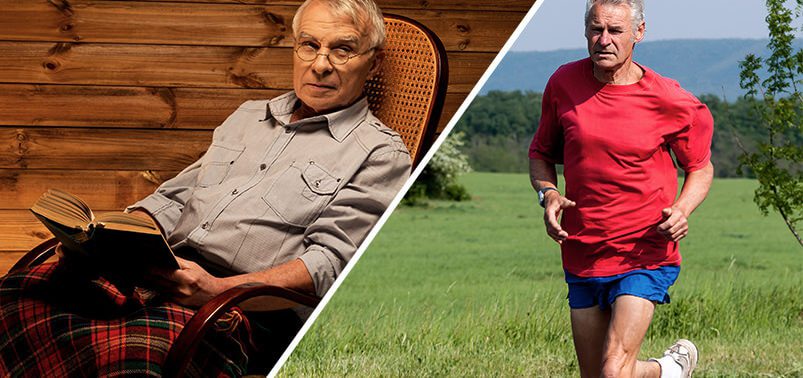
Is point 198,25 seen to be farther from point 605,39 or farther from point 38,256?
point 605,39

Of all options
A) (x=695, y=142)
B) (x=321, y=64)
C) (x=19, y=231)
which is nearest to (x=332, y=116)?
(x=321, y=64)

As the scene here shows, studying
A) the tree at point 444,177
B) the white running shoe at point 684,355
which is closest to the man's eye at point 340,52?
the white running shoe at point 684,355

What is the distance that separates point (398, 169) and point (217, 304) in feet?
2.12

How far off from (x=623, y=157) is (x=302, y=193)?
0.74m

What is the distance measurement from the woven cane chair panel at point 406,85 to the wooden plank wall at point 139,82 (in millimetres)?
670

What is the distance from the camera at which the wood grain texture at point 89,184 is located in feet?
11.9

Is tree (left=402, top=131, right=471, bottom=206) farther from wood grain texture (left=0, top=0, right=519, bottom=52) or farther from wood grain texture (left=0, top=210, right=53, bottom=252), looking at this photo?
wood grain texture (left=0, top=210, right=53, bottom=252)

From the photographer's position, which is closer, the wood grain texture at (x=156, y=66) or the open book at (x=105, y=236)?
the open book at (x=105, y=236)

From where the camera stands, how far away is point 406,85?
9.50 feet

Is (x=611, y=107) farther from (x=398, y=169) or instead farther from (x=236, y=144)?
(x=236, y=144)

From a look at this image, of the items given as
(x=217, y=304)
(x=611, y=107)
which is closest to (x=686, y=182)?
(x=611, y=107)

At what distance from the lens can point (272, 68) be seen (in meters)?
3.63

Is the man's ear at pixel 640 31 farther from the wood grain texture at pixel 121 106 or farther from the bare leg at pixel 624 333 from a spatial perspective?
the wood grain texture at pixel 121 106

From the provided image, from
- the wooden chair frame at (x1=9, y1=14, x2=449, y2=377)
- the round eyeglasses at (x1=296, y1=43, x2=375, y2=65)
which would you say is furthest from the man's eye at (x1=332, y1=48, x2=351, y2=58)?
the wooden chair frame at (x1=9, y1=14, x2=449, y2=377)
